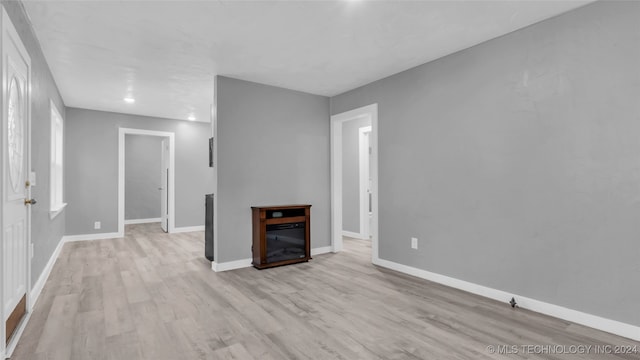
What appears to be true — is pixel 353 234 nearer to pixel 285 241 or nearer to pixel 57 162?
pixel 285 241

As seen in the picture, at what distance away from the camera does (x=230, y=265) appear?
4125 millimetres

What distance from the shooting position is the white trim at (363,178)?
619 centimetres

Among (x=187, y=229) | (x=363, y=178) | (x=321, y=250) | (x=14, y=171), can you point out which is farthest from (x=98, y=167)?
(x=363, y=178)

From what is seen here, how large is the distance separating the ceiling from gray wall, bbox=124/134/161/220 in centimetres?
448

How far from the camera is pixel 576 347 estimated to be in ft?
7.07

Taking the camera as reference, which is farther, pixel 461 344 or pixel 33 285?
pixel 33 285

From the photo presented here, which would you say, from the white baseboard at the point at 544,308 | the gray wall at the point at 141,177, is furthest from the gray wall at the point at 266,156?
the gray wall at the point at 141,177

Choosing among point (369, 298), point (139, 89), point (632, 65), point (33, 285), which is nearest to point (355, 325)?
point (369, 298)

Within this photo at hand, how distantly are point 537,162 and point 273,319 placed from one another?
2535mm

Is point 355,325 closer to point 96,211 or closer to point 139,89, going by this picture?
point 139,89

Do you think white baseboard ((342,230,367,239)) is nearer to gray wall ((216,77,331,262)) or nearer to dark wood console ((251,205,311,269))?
gray wall ((216,77,331,262))

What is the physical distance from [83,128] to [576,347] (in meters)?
7.52

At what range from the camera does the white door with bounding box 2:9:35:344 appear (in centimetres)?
206

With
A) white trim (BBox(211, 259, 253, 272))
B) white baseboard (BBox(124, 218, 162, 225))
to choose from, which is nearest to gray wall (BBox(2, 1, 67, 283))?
white trim (BBox(211, 259, 253, 272))
